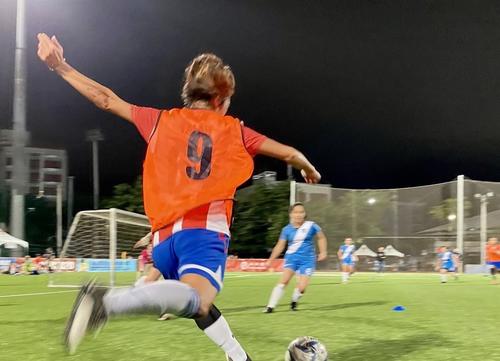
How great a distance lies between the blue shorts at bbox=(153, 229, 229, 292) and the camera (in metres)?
2.86

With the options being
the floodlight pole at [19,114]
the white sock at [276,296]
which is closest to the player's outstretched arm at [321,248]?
the white sock at [276,296]

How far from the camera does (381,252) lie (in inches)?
1403

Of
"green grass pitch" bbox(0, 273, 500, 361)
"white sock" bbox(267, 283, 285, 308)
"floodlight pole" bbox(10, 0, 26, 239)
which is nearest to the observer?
"green grass pitch" bbox(0, 273, 500, 361)

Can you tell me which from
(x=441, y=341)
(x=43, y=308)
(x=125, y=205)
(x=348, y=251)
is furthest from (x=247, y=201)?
(x=441, y=341)

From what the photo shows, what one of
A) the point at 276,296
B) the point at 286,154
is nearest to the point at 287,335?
the point at 276,296

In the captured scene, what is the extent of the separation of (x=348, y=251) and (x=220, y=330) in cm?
2188

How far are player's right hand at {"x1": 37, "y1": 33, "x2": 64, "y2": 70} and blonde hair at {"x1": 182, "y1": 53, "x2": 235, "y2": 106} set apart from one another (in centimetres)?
78

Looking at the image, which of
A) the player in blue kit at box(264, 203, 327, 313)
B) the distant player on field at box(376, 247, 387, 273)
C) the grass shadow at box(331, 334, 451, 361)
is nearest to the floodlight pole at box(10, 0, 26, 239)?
the player in blue kit at box(264, 203, 327, 313)

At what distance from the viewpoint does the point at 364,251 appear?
36.0 m

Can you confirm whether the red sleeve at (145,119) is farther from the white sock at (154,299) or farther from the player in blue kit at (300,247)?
the player in blue kit at (300,247)

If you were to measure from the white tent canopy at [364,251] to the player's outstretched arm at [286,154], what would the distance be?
33.7 meters

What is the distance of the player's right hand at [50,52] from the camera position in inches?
129

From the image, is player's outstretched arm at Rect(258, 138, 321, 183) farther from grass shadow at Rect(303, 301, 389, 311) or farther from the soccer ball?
grass shadow at Rect(303, 301, 389, 311)

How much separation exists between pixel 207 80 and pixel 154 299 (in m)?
1.21
